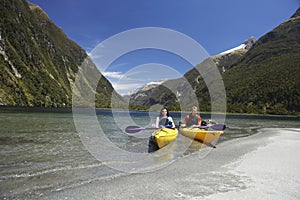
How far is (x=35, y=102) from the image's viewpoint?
125188 millimetres

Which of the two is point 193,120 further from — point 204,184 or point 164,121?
point 204,184

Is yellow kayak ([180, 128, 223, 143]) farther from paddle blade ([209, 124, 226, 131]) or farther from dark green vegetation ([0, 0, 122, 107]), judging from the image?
dark green vegetation ([0, 0, 122, 107])

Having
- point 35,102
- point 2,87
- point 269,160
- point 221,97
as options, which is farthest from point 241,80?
point 269,160

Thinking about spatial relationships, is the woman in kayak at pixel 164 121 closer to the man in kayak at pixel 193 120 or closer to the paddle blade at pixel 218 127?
the man in kayak at pixel 193 120

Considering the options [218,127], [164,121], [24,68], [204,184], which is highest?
[24,68]

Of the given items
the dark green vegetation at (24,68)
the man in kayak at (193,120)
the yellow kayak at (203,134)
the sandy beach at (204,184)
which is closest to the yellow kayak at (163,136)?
the yellow kayak at (203,134)

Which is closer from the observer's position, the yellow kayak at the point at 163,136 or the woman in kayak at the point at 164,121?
the yellow kayak at the point at 163,136

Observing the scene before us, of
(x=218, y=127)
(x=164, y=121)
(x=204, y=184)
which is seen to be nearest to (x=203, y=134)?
(x=218, y=127)

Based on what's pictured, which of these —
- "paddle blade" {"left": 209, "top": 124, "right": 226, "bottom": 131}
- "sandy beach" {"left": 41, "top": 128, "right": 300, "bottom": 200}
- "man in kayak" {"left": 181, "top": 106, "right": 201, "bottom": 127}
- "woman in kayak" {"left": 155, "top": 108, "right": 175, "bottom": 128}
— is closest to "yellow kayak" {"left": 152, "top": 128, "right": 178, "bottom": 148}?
"woman in kayak" {"left": 155, "top": 108, "right": 175, "bottom": 128}

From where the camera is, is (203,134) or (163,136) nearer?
(163,136)

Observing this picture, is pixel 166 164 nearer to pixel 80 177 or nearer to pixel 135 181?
pixel 135 181

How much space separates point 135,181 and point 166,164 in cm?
269

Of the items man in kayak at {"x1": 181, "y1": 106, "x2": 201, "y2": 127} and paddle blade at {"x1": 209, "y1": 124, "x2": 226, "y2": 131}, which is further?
man in kayak at {"x1": 181, "y1": 106, "x2": 201, "y2": 127}

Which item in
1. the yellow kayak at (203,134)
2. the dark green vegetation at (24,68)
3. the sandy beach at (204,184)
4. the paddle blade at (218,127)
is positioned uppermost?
the dark green vegetation at (24,68)
